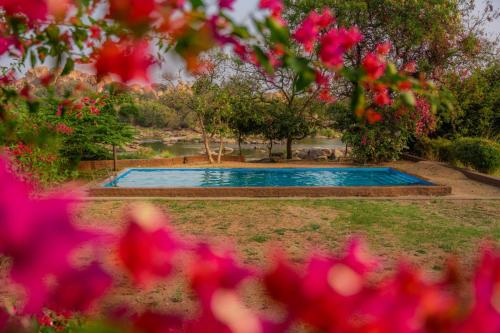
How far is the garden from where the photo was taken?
2.02 feet

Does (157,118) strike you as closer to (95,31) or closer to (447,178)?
(447,178)

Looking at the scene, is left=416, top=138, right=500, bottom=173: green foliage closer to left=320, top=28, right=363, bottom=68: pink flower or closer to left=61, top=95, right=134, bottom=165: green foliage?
left=61, top=95, right=134, bottom=165: green foliage

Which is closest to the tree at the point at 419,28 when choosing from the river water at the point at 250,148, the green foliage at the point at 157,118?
the river water at the point at 250,148

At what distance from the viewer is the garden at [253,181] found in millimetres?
615

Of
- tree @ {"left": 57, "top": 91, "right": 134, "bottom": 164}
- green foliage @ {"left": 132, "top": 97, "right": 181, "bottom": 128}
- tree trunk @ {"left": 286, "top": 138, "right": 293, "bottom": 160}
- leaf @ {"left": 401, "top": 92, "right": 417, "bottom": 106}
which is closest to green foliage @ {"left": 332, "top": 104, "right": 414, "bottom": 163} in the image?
tree trunk @ {"left": 286, "top": 138, "right": 293, "bottom": 160}

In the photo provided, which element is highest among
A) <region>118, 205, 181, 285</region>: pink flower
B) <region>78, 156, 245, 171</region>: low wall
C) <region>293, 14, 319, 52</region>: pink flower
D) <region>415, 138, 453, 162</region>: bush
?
<region>293, 14, 319, 52</region>: pink flower

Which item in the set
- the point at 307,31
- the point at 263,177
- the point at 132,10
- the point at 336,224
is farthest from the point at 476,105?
the point at 132,10

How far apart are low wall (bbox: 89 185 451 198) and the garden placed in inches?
1.7

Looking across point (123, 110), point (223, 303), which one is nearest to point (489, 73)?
point (123, 110)

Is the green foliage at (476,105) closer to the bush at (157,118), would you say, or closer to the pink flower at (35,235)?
the pink flower at (35,235)

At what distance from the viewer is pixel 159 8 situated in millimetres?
982

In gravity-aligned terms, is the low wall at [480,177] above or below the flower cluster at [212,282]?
below

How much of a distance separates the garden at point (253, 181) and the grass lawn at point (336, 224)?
51 mm

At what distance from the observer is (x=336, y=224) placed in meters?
7.15
